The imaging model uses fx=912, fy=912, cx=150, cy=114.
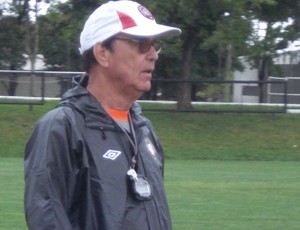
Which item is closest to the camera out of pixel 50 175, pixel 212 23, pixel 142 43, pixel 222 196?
pixel 50 175

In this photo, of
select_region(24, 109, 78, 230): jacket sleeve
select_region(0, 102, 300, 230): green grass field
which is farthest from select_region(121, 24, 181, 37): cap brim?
select_region(0, 102, 300, 230): green grass field

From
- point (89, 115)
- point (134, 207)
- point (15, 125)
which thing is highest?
point (89, 115)

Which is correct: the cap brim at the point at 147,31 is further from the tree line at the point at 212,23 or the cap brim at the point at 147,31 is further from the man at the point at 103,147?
the tree line at the point at 212,23

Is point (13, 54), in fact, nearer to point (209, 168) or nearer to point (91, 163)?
point (209, 168)

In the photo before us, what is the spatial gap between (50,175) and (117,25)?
2.15ft

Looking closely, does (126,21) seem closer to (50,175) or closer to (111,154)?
(111,154)

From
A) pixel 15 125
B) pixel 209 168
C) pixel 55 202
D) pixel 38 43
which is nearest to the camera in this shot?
pixel 55 202

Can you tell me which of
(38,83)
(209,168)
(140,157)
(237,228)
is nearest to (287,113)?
(38,83)

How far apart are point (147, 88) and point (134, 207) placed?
0.46 metres

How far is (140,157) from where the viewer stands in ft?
11.7

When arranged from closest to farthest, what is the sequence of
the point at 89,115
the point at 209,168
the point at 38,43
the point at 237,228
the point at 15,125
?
the point at 89,115 < the point at 237,228 < the point at 209,168 < the point at 15,125 < the point at 38,43

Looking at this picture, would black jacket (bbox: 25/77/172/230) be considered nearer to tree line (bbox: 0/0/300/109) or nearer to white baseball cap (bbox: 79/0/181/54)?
white baseball cap (bbox: 79/0/181/54)

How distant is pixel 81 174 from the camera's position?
130 inches

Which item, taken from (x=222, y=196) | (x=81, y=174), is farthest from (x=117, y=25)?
(x=222, y=196)
